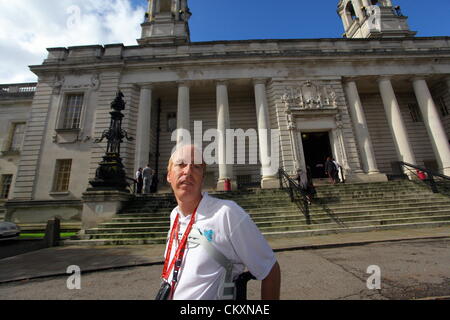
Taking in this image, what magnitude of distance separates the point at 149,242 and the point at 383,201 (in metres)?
9.30

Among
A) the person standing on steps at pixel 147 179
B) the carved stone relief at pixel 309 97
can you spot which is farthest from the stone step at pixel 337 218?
the carved stone relief at pixel 309 97

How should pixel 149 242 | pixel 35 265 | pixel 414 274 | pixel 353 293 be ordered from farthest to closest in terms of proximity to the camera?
pixel 149 242, pixel 35 265, pixel 414 274, pixel 353 293

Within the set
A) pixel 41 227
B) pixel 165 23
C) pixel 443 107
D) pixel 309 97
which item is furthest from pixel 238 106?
pixel 443 107

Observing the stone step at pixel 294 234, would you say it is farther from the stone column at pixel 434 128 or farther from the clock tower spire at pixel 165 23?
the clock tower spire at pixel 165 23

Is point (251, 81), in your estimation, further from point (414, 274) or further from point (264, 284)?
point (264, 284)

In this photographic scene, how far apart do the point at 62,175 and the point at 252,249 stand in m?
15.5

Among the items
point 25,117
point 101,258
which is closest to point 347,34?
point 101,258

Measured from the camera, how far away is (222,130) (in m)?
13.3

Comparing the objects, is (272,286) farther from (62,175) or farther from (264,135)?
(62,175)

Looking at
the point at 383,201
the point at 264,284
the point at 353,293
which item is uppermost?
the point at 383,201

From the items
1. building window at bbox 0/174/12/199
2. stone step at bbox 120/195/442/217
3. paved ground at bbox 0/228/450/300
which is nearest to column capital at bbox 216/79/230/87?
stone step at bbox 120/195/442/217

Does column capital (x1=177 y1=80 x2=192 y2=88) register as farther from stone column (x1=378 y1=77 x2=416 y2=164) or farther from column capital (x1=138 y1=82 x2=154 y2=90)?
stone column (x1=378 y1=77 x2=416 y2=164)

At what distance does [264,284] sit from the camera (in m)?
1.08

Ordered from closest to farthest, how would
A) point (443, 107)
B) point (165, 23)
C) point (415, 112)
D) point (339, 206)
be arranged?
1. point (339, 206)
2. point (443, 107)
3. point (415, 112)
4. point (165, 23)
